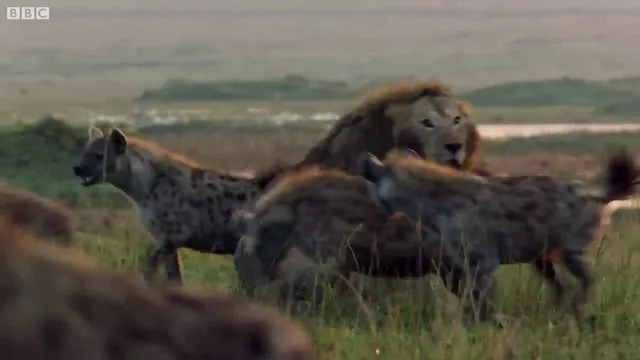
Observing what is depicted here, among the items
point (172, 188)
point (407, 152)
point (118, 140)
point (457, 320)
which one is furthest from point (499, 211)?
point (118, 140)

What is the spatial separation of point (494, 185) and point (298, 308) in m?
0.79

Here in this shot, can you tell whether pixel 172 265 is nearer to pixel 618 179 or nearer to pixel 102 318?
pixel 618 179

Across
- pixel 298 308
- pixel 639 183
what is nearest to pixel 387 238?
pixel 298 308

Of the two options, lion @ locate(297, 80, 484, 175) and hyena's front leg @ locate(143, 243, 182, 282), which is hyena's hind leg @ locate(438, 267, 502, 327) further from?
hyena's front leg @ locate(143, 243, 182, 282)

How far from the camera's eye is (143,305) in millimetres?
857

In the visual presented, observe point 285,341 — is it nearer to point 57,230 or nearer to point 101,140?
point 57,230

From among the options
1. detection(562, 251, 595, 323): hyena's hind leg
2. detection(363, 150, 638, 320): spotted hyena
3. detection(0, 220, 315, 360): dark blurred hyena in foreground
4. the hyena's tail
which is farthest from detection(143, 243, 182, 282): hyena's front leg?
detection(0, 220, 315, 360): dark blurred hyena in foreground

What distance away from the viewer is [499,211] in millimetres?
4340

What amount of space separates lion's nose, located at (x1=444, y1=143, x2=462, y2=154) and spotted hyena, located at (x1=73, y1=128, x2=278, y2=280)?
30.9 inches

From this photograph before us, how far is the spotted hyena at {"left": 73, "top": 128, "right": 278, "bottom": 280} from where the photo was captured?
580 centimetres

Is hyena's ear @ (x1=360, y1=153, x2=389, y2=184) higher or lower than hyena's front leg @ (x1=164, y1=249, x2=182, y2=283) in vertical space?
higher

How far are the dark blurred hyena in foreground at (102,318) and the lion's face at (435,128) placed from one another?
4699mm

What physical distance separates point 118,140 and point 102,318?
5.21 metres

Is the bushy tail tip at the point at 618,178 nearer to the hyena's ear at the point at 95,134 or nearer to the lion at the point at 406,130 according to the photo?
the lion at the point at 406,130
